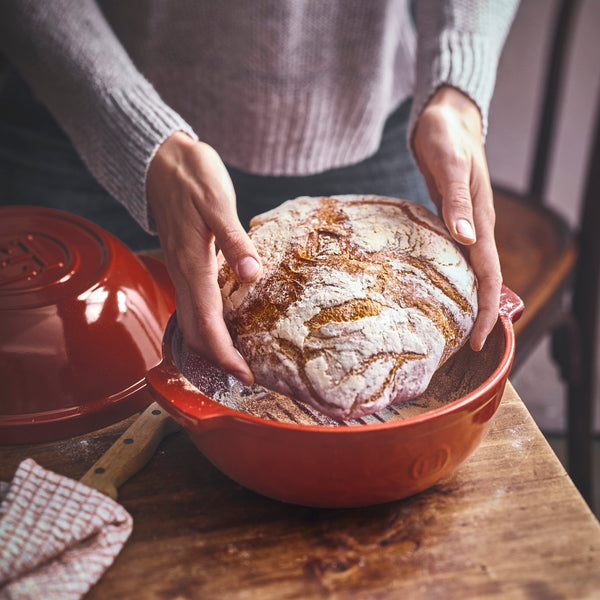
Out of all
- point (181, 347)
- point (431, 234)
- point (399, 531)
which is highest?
point (431, 234)

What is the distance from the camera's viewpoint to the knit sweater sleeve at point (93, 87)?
88cm

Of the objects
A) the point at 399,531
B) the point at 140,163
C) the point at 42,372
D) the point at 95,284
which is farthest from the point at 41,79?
the point at 399,531

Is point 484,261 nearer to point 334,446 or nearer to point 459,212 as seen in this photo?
point 459,212

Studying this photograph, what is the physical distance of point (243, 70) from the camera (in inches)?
44.4

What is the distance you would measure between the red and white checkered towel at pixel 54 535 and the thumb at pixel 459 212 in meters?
0.47

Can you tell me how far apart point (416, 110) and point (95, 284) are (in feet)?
1.80

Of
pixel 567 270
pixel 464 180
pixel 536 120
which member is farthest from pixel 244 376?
pixel 536 120

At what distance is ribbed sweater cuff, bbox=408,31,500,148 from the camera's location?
94 cm

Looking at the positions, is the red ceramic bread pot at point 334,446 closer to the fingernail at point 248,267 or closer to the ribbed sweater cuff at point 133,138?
the fingernail at point 248,267

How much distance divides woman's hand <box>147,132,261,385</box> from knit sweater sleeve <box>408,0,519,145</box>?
361 millimetres

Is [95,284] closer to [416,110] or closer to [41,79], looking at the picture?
[41,79]

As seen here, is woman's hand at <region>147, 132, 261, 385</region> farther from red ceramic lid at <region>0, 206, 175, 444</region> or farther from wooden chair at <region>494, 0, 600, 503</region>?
wooden chair at <region>494, 0, 600, 503</region>

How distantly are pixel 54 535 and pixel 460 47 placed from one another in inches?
35.3

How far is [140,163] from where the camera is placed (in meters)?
0.86
